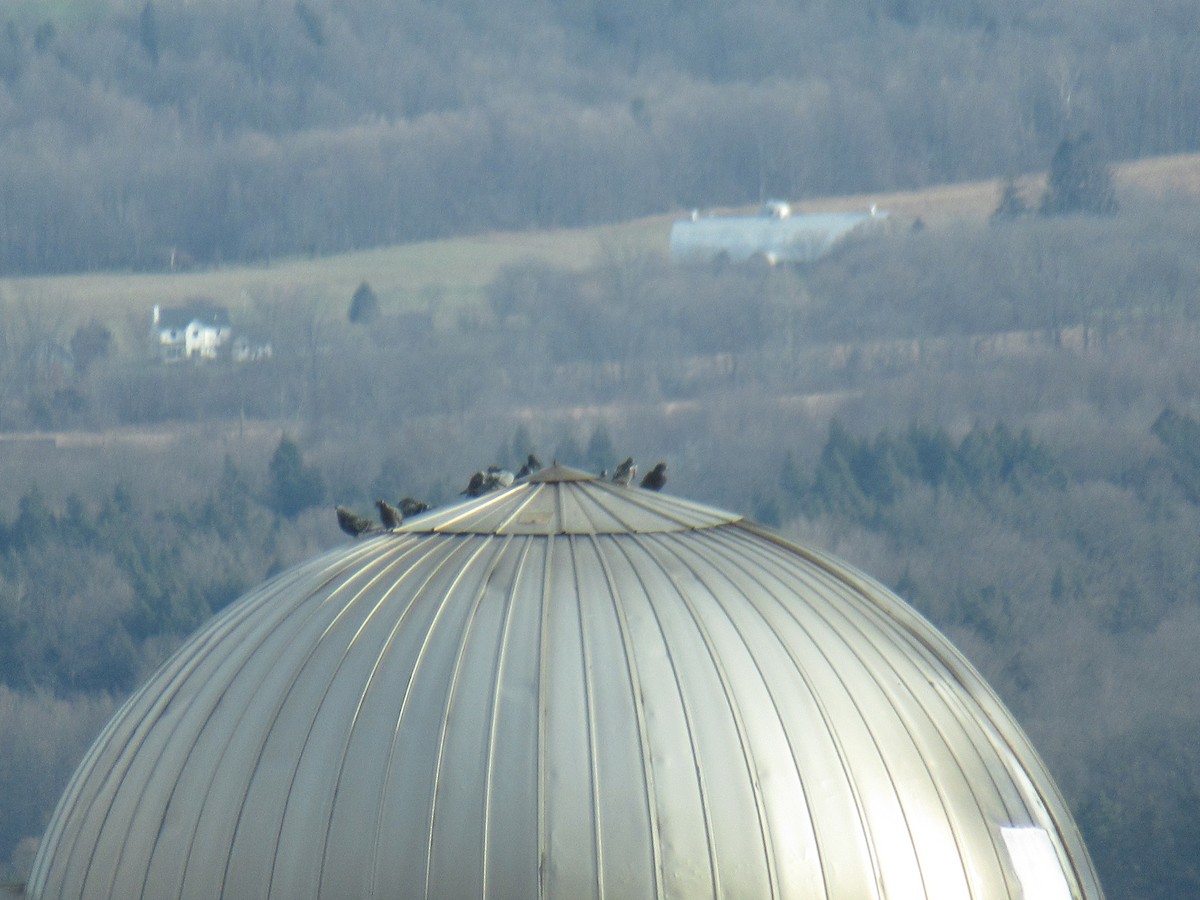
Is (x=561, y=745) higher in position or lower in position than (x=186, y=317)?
lower

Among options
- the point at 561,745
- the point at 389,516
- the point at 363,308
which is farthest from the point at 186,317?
the point at 561,745

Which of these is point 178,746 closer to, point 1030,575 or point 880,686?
point 880,686

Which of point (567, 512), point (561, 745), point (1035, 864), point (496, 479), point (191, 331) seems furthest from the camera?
point (191, 331)

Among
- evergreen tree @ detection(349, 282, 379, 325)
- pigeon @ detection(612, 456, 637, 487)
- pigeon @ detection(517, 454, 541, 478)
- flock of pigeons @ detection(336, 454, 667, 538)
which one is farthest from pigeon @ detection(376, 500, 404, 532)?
evergreen tree @ detection(349, 282, 379, 325)

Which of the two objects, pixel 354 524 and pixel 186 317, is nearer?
pixel 354 524

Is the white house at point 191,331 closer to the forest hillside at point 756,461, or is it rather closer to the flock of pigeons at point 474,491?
the forest hillside at point 756,461

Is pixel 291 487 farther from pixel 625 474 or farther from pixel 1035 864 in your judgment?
pixel 1035 864

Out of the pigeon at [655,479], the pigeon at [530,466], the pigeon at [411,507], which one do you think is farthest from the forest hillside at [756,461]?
the pigeon at [411,507]
